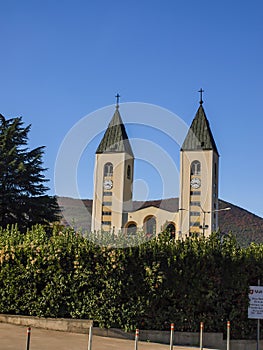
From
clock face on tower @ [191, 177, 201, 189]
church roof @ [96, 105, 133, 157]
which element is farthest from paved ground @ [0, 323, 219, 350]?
clock face on tower @ [191, 177, 201, 189]

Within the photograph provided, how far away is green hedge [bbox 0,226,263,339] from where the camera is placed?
2172cm

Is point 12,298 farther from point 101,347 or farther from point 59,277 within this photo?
point 101,347

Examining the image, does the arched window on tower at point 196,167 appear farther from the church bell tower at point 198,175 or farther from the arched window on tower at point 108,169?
the arched window on tower at point 108,169

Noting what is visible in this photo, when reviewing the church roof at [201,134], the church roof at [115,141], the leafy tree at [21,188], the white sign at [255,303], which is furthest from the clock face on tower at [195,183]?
the white sign at [255,303]

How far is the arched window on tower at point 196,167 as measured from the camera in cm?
9525

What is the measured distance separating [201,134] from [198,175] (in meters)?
7.05

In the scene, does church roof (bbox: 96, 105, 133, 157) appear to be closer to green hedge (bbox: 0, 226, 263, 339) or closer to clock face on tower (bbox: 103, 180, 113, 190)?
clock face on tower (bbox: 103, 180, 113, 190)

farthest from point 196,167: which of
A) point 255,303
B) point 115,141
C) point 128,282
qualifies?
point 128,282

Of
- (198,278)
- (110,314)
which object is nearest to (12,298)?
(110,314)

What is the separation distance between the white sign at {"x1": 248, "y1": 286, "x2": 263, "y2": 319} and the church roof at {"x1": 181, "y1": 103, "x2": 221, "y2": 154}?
235 ft

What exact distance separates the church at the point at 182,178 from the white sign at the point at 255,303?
63.0 meters

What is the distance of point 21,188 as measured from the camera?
44.5 m

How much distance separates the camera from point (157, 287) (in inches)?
859

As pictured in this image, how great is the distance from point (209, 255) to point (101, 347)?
6.20 meters
